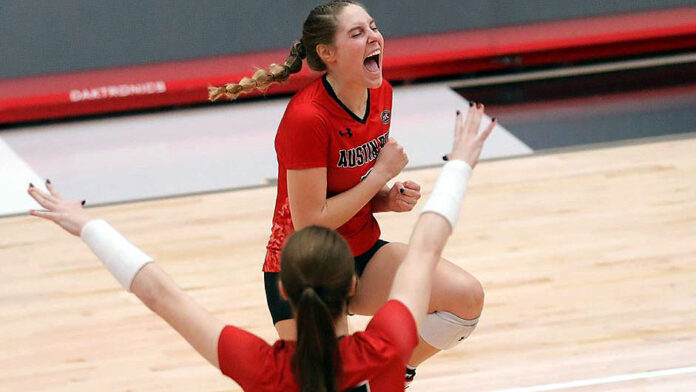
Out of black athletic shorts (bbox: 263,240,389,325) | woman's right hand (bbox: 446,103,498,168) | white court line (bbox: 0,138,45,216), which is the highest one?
woman's right hand (bbox: 446,103,498,168)

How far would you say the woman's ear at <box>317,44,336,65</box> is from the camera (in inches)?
112

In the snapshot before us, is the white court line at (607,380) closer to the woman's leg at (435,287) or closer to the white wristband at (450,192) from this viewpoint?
the woman's leg at (435,287)

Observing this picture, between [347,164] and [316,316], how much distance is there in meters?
1.02

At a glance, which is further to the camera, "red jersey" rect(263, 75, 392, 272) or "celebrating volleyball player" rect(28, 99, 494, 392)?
"red jersey" rect(263, 75, 392, 272)

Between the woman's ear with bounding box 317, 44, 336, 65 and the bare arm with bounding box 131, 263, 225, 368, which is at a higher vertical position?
the woman's ear with bounding box 317, 44, 336, 65

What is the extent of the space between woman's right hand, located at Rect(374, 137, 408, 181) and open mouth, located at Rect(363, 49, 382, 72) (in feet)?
0.64

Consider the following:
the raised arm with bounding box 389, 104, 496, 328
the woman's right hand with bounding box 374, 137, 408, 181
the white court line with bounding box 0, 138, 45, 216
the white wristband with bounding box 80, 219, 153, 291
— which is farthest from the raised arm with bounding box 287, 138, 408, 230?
the white court line with bounding box 0, 138, 45, 216

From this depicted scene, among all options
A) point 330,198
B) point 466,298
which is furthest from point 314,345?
point 466,298

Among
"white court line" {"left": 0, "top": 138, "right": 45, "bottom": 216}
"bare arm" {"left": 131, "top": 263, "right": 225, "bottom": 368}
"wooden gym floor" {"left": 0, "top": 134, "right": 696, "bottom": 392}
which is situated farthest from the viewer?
"white court line" {"left": 0, "top": 138, "right": 45, "bottom": 216}

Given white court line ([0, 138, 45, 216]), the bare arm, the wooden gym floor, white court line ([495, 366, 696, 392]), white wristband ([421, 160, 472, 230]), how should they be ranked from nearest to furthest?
the bare arm, white wristband ([421, 160, 472, 230]), white court line ([495, 366, 696, 392]), the wooden gym floor, white court line ([0, 138, 45, 216])

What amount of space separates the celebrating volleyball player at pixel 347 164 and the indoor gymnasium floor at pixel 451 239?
27.1 inches

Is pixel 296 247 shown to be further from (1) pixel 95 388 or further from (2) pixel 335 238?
(1) pixel 95 388

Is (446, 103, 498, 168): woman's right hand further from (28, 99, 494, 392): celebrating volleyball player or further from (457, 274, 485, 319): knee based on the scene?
(457, 274, 485, 319): knee

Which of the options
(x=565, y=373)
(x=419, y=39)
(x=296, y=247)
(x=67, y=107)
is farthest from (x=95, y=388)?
(x=419, y=39)
